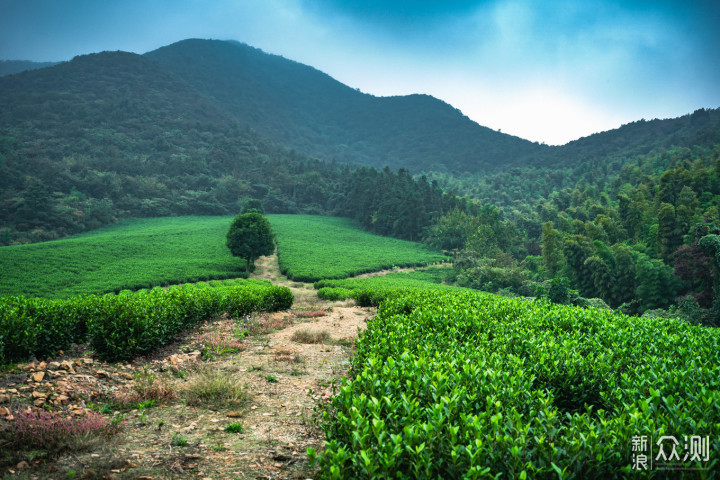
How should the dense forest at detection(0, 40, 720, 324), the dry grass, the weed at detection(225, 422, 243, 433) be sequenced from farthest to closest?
the dense forest at detection(0, 40, 720, 324), the dry grass, the weed at detection(225, 422, 243, 433)

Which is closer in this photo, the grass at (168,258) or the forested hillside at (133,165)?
the grass at (168,258)

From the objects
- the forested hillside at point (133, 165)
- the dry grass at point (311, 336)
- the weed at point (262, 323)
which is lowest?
the weed at point (262, 323)

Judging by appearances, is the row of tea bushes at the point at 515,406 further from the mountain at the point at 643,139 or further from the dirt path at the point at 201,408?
the mountain at the point at 643,139

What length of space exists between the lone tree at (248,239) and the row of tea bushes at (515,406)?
3573cm

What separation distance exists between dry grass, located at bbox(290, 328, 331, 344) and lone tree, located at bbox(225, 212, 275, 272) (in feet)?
100

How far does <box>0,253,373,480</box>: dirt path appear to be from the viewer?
438 centimetres

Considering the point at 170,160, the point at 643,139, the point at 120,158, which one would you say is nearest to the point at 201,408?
the point at 120,158

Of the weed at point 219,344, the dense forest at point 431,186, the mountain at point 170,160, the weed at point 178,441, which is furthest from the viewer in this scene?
the mountain at point 170,160

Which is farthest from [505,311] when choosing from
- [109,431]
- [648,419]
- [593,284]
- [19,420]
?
[593,284]

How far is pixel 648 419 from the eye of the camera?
351cm

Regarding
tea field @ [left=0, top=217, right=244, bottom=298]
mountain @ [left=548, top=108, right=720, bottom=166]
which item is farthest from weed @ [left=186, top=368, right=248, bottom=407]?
mountain @ [left=548, top=108, right=720, bottom=166]

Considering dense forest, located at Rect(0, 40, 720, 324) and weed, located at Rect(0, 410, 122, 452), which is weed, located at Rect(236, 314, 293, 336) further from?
dense forest, located at Rect(0, 40, 720, 324)

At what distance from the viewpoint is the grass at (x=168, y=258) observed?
2994cm

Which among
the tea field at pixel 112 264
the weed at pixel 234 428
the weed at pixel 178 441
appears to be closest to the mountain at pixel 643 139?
the tea field at pixel 112 264
